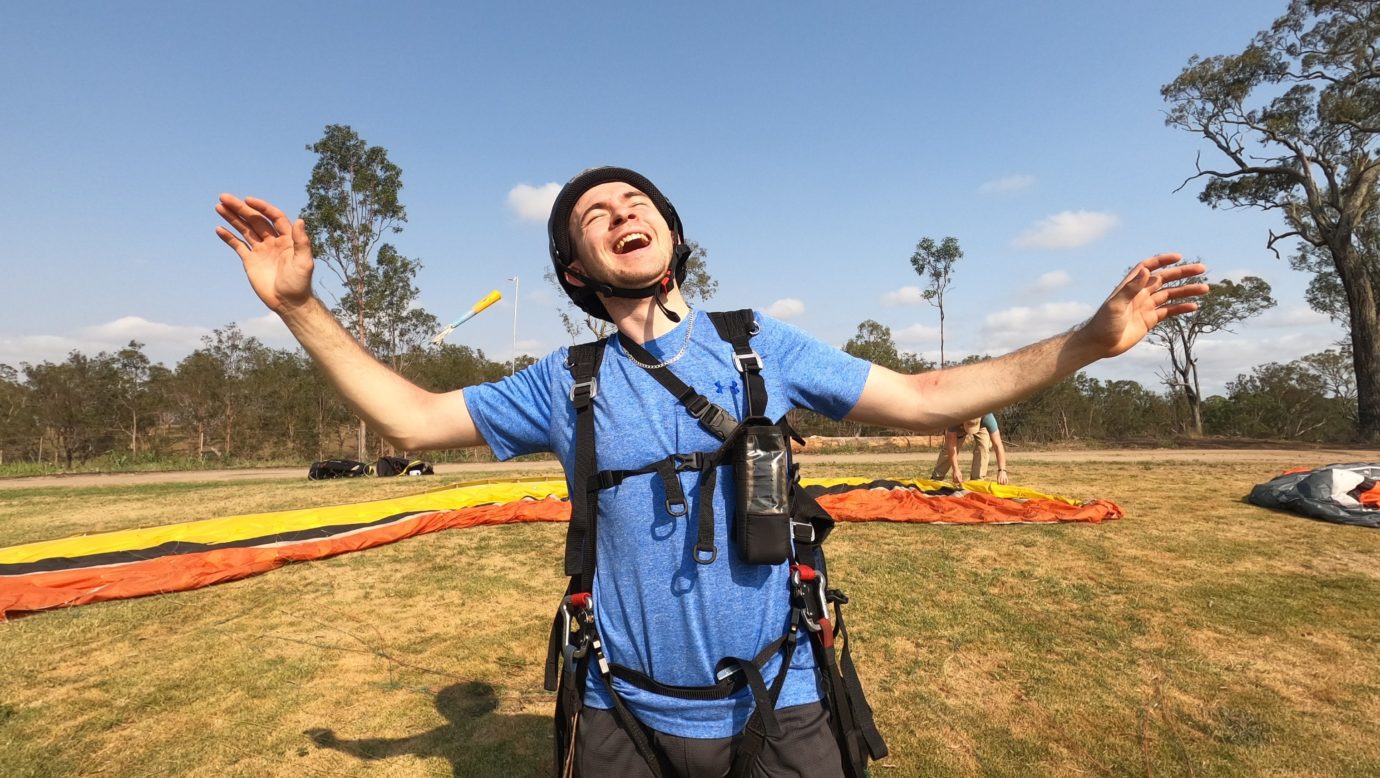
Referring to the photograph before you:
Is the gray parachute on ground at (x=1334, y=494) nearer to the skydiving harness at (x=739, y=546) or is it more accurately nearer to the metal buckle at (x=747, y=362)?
the skydiving harness at (x=739, y=546)

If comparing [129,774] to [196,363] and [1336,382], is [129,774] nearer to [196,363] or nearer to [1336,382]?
[196,363]

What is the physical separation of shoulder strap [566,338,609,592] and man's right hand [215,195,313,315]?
0.87m

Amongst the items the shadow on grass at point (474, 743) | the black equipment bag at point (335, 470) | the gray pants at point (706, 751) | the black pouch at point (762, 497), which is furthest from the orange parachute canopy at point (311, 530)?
the black equipment bag at point (335, 470)

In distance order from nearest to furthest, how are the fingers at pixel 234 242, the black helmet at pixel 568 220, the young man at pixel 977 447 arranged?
the fingers at pixel 234 242
the black helmet at pixel 568 220
the young man at pixel 977 447

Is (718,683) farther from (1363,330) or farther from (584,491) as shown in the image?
A: (1363,330)

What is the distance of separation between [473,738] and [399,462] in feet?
55.9

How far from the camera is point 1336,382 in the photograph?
1657 inches

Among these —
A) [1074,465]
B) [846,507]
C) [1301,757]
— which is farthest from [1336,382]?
[1301,757]

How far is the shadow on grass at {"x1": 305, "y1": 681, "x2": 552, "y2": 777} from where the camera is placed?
362 centimetres

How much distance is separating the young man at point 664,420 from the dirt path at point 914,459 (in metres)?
16.7

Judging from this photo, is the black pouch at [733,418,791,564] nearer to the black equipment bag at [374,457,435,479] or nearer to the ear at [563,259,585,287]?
the ear at [563,259,585,287]

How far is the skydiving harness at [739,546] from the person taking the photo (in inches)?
64.8

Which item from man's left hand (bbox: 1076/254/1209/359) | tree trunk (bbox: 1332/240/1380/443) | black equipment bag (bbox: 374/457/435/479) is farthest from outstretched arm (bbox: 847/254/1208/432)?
tree trunk (bbox: 1332/240/1380/443)

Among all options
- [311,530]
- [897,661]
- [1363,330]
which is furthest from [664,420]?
[1363,330]
